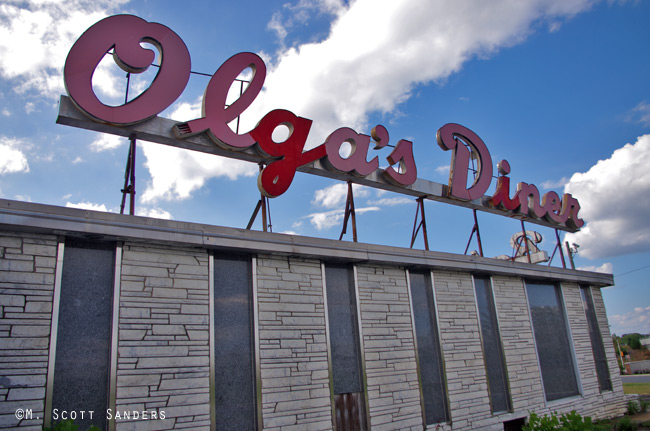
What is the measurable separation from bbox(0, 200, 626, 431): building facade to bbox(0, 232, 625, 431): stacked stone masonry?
0.07 feet

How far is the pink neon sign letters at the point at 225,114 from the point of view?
8336 millimetres

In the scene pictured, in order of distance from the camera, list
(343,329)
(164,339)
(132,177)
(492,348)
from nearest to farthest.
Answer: (164,339), (132,177), (343,329), (492,348)

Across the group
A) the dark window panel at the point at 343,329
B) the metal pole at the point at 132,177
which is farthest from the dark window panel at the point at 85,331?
the dark window panel at the point at 343,329

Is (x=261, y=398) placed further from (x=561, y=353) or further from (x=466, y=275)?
(x=561, y=353)

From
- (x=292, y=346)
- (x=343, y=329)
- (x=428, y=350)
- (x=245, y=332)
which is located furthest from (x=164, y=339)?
(x=428, y=350)

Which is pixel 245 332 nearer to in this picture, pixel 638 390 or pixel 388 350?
pixel 388 350

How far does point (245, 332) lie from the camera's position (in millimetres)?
8352

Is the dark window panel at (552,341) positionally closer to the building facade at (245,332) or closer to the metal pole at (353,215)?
the building facade at (245,332)

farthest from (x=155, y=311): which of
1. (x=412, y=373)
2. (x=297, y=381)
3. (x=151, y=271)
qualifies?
(x=412, y=373)

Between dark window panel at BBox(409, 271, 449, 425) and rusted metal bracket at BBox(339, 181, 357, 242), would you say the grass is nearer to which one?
dark window panel at BBox(409, 271, 449, 425)

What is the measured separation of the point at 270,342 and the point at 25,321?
3.68 m

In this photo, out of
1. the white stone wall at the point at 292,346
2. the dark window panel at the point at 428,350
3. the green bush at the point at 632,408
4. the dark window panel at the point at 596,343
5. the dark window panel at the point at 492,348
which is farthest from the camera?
the green bush at the point at 632,408

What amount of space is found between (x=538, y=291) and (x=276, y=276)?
900 centimetres

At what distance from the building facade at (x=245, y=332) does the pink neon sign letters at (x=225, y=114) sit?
2.06m
